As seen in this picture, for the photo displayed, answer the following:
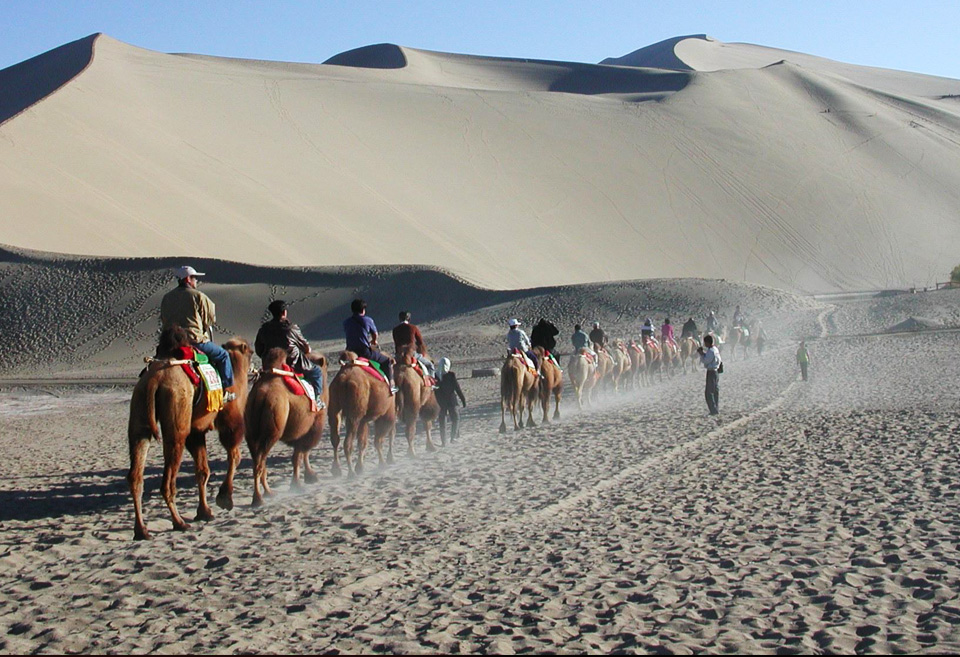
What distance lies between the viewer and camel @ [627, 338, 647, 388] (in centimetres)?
2750

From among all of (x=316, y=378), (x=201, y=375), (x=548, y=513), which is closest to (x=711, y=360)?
(x=316, y=378)

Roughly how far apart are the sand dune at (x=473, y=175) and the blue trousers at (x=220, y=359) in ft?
159

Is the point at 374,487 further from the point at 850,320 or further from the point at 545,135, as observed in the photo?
the point at 545,135

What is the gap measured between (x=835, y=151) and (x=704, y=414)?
91558 millimetres

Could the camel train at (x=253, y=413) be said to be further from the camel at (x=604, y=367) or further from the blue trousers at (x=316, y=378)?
the camel at (x=604, y=367)

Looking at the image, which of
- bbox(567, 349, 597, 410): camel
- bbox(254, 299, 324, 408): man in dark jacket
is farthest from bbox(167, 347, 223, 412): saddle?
bbox(567, 349, 597, 410): camel

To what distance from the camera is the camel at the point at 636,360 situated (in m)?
27.5

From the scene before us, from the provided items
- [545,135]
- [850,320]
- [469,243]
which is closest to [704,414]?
[850,320]

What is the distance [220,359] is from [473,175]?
80965 millimetres

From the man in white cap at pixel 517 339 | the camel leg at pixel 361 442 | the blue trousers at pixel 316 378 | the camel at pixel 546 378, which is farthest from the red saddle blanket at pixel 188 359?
the camel at pixel 546 378

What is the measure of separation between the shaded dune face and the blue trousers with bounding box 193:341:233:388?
318ft

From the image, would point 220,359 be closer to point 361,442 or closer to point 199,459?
point 199,459

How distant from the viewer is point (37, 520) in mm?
10055

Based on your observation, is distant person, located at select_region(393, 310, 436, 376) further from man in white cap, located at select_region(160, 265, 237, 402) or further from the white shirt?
the white shirt
